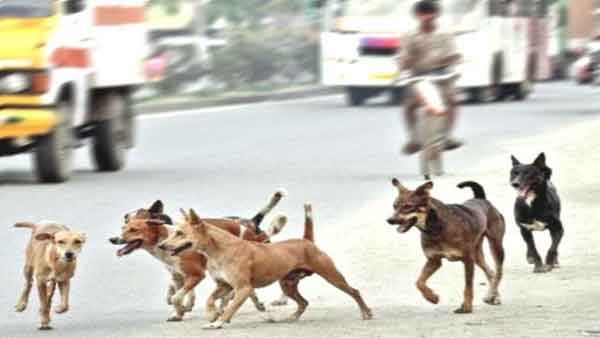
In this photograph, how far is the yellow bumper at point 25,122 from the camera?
1855 centimetres

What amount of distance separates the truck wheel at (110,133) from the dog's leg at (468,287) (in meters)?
11.5

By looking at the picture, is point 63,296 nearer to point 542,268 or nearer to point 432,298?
point 432,298

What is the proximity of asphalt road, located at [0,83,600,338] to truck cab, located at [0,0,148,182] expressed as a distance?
446 millimetres

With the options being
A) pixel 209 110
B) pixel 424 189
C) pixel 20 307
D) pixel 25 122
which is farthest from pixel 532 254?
pixel 209 110

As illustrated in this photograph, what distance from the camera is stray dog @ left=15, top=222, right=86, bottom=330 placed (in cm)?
984

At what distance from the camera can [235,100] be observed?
40031 mm

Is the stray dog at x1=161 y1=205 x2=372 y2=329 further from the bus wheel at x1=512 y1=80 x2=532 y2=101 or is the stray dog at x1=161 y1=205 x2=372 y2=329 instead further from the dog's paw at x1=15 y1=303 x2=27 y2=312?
the bus wheel at x1=512 y1=80 x2=532 y2=101

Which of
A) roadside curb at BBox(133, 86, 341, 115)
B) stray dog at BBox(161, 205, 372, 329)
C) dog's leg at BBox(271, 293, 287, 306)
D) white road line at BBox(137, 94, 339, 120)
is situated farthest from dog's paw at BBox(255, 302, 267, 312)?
white road line at BBox(137, 94, 339, 120)

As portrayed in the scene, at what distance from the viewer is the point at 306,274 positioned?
10016mm

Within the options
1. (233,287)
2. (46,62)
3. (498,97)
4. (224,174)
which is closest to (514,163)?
(233,287)

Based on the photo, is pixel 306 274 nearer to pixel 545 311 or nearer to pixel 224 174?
pixel 545 311

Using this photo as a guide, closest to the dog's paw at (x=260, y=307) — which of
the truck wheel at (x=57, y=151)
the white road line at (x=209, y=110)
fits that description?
the truck wheel at (x=57, y=151)

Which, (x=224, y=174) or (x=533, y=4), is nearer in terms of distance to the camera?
(x=224, y=174)

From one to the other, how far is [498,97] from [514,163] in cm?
2804
